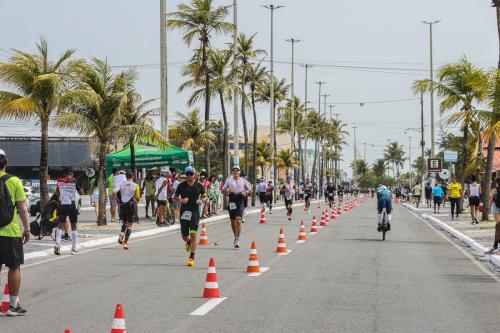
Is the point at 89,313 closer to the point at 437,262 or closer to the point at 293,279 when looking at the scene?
the point at 293,279

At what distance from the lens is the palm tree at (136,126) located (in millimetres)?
31531

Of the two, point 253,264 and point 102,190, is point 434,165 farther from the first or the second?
point 253,264

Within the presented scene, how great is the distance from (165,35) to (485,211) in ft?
44.6

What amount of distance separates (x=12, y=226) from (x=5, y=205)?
9.9 inches

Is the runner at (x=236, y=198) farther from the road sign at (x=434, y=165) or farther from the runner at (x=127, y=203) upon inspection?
the road sign at (x=434, y=165)

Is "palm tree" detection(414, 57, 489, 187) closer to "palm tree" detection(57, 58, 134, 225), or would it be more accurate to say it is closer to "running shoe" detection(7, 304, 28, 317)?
"palm tree" detection(57, 58, 134, 225)

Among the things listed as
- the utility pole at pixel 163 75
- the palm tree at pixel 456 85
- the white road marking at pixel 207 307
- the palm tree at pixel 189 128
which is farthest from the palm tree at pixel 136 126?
the palm tree at pixel 189 128

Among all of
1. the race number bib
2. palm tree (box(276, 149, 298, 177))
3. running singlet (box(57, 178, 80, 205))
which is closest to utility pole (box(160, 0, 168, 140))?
running singlet (box(57, 178, 80, 205))

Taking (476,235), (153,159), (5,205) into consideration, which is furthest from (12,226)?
(153,159)

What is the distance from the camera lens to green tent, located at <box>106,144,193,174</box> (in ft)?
120

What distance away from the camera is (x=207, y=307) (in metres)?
10.8

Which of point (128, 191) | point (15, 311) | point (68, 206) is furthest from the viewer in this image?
point (128, 191)

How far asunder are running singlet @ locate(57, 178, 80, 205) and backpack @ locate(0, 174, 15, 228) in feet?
32.1

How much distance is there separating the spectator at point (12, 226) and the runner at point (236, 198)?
11042 millimetres
